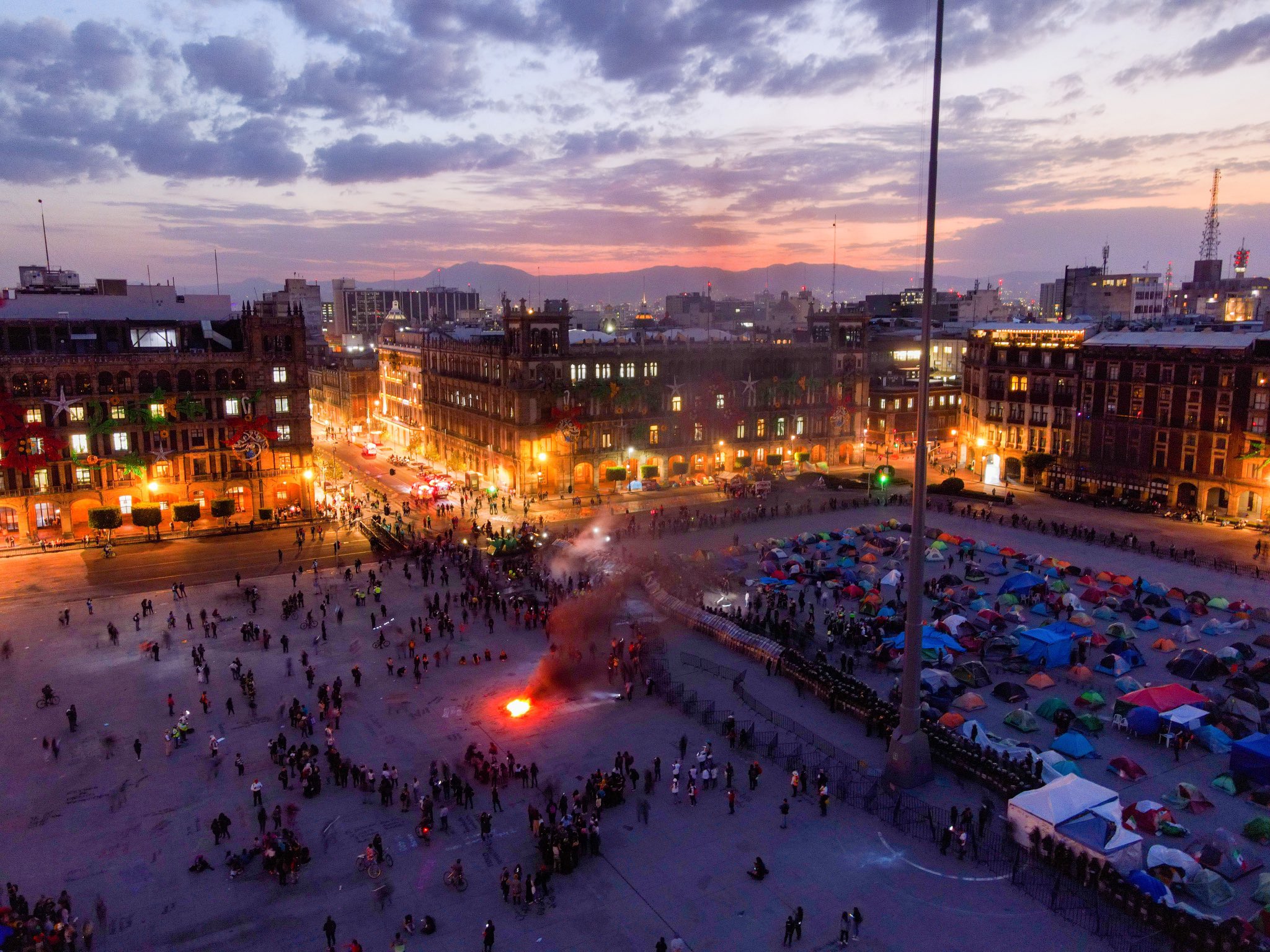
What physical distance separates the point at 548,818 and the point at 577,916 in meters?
5.01

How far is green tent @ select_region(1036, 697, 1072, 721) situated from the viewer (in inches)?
1515

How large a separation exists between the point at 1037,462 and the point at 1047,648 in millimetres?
51726

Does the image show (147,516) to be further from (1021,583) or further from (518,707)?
(1021,583)

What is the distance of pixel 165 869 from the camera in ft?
95.3

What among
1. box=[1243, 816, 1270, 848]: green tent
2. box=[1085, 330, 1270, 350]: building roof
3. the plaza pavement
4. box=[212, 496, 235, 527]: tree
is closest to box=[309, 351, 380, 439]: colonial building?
box=[212, 496, 235, 527]: tree

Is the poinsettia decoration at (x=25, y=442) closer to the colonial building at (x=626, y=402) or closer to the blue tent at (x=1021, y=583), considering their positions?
the colonial building at (x=626, y=402)

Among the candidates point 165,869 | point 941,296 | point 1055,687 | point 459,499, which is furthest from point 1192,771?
point 941,296

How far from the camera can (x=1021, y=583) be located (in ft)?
183

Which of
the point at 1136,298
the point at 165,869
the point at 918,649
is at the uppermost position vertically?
the point at 1136,298

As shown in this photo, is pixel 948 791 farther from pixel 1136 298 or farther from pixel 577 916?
pixel 1136 298

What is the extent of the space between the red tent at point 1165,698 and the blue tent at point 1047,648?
19.6ft

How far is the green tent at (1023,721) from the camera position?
37406 mm


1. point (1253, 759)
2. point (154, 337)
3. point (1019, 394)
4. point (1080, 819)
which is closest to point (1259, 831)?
point (1253, 759)

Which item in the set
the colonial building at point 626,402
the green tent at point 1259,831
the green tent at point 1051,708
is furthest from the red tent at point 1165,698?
→ the colonial building at point 626,402
